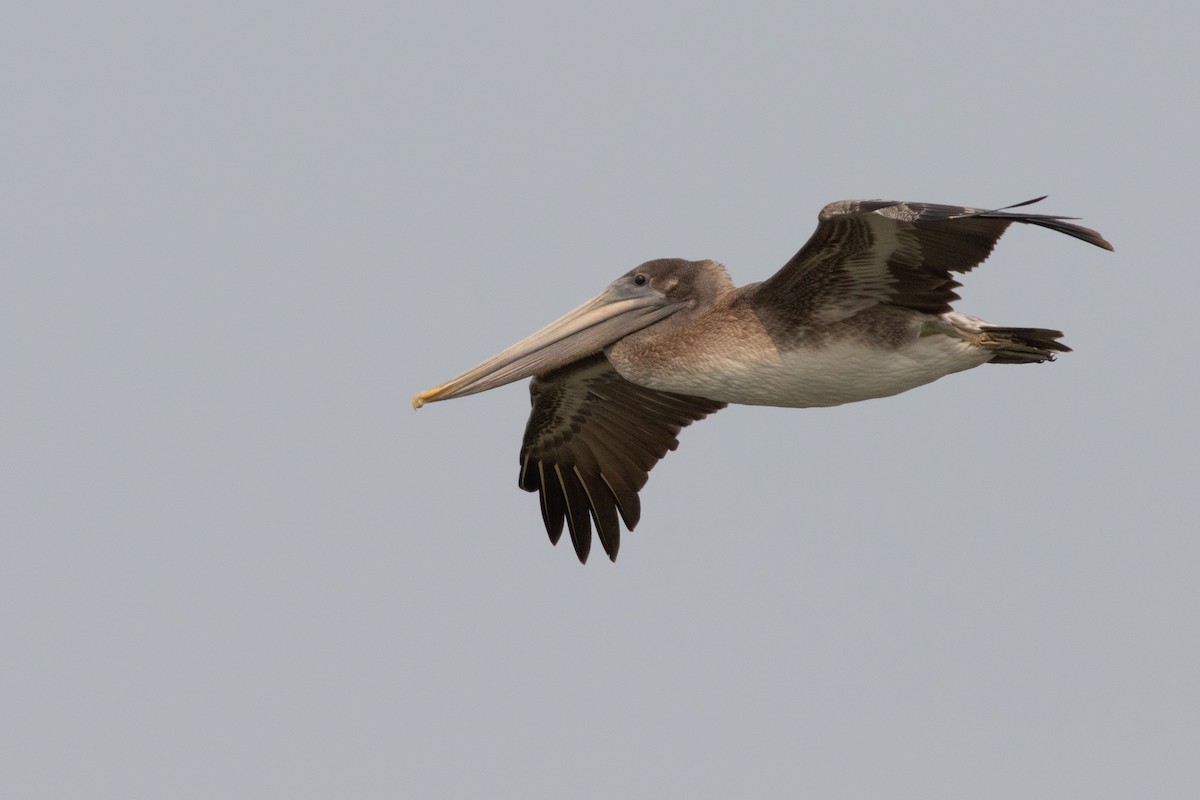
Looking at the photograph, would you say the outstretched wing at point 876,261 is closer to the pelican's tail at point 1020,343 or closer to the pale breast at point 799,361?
the pale breast at point 799,361

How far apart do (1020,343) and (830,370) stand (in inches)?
47.9

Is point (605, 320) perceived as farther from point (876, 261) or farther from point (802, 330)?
point (876, 261)

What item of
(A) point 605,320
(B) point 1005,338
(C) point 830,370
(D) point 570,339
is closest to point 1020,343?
(B) point 1005,338

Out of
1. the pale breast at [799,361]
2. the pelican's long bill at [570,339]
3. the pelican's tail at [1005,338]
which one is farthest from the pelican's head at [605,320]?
the pelican's tail at [1005,338]

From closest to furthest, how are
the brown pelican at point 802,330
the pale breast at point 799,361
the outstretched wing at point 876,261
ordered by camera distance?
the outstretched wing at point 876,261 → the brown pelican at point 802,330 → the pale breast at point 799,361

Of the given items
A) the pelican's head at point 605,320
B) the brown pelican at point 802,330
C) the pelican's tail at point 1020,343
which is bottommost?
the pelican's tail at point 1020,343

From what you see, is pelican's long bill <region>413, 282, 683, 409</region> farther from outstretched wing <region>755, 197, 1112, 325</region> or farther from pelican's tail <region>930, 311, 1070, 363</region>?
pelican's tail <region>930, 311, 1070, 363</region>

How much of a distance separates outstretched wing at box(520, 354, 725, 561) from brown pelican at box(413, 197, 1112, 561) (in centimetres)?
2

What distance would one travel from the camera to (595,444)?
13766mm

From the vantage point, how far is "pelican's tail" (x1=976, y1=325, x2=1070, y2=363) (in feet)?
37.8

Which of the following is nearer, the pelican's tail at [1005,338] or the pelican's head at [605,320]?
the pelican's tail at [1005,338]


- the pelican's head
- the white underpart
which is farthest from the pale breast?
the pelican's head

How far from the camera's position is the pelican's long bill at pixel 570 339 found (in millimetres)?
12320

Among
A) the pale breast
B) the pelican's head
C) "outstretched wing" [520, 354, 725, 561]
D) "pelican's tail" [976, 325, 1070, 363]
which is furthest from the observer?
"outstretched wing" [520, 354, 725, 561]
